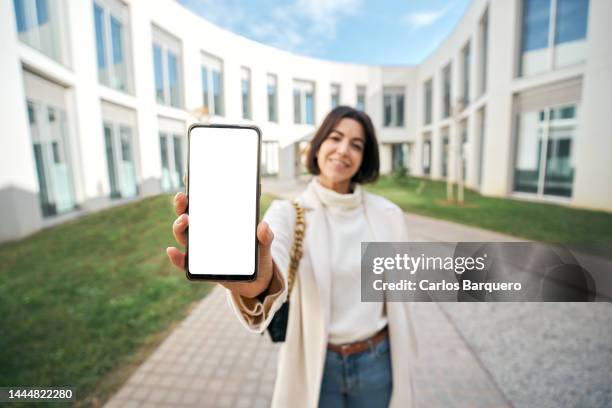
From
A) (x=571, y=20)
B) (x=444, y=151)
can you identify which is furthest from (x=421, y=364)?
(x=444, y=151)

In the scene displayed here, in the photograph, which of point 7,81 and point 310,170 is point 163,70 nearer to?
point 310,170

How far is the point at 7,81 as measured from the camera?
1140 mm

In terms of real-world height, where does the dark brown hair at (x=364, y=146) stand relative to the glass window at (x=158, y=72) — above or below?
below

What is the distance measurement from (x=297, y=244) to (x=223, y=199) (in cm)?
46

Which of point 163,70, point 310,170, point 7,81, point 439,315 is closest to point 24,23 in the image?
point 163,70

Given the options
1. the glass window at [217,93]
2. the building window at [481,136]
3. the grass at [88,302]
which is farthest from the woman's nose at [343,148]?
the building window at [481,136]

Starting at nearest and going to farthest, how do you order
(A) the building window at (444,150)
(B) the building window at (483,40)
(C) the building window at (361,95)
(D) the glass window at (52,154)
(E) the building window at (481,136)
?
(D) the glass window at (52,154)
(C) the building window at (361,95)
(B) the building window at (483,40)
(E) the building window at (481,136)
(A) the building window at (444,150)

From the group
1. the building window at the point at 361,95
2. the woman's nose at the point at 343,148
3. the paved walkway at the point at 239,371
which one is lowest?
the paved walkway at the point at 239,371

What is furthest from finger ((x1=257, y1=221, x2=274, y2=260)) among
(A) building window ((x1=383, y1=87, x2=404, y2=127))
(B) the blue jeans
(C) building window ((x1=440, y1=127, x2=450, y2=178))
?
(C) building window ((x1=440, y1=127, x2=450, y2=178))

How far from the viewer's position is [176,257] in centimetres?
27

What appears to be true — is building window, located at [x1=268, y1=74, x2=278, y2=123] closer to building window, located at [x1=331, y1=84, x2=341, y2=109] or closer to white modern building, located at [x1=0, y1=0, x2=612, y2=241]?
white modern building, located at [x1=0, y1=0, x2=612, y2=241]

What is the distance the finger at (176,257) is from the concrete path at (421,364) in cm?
60

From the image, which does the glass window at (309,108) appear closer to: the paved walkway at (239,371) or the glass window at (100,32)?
the paved walkway at (239,371)

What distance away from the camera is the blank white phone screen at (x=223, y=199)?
0.23m
